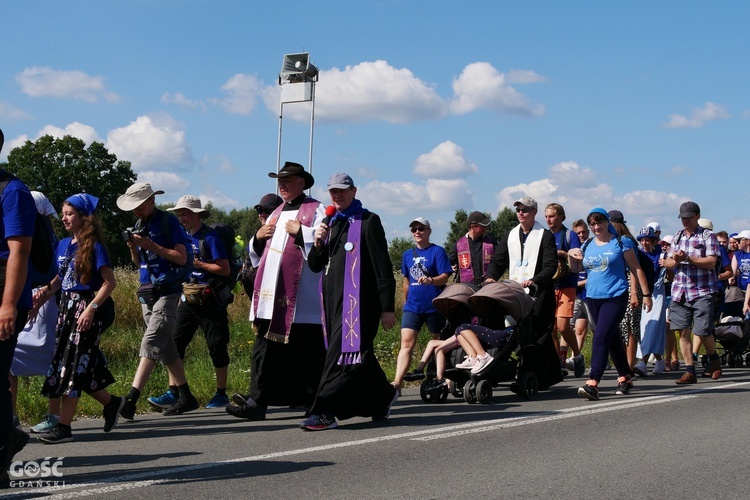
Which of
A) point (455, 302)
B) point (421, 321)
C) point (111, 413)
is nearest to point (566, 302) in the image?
point (421, 321)

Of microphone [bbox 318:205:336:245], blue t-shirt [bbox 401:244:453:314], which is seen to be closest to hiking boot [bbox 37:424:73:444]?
microphone [bbox 318:205:336:245]

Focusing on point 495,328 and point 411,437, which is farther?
point 495,328

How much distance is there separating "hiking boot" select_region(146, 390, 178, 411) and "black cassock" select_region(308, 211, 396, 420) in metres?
2.07

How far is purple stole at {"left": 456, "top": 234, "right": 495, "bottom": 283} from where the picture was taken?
1309 cm

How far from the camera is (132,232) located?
8.68 metres

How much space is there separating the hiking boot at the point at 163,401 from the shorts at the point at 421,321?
277 centimetres

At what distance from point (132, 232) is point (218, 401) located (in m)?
2.37

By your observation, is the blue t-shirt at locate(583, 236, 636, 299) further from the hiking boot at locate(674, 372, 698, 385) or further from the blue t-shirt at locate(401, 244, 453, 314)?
the hiking boot at locate(674, 372, 698, 385)

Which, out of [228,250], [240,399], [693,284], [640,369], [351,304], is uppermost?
[228,250]

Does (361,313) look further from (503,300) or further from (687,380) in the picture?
(687,380)

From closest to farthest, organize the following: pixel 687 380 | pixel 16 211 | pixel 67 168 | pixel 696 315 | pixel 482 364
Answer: pixel 16 211, pixel 482 364, pixel 687 380, pixel 696 315, pixel 67 168

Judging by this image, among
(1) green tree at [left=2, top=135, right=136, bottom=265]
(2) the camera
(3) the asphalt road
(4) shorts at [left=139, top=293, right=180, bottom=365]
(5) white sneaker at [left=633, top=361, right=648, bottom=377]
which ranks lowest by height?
(3) the asphalt road

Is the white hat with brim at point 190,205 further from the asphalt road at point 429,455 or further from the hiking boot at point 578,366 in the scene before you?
the hiking boot at point 578,366

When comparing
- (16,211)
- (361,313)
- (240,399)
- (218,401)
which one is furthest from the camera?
(218,401)
